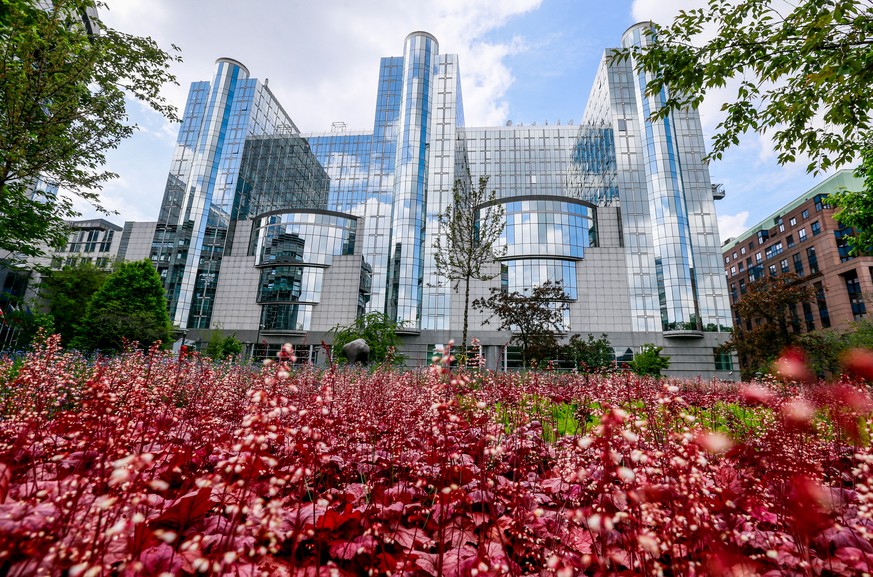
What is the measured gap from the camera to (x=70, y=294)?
39.0 m

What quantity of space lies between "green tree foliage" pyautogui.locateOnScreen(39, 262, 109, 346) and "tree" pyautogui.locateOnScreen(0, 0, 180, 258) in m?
26.1

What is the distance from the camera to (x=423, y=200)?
50562 millimetres

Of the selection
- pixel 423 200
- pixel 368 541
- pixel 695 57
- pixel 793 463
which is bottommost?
pixel 368 541

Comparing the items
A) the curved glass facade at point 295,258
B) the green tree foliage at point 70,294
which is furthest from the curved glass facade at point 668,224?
the green tree foliage at point 70,294

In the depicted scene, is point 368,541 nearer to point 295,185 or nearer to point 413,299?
point 413,299

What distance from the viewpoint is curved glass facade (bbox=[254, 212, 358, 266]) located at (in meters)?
53.5

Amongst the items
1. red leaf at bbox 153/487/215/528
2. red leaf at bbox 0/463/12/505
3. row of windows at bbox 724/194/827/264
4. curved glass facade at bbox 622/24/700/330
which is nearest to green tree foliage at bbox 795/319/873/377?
curved glass facade at bbox 622/24/700/330

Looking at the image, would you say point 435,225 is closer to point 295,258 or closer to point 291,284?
point 295,258

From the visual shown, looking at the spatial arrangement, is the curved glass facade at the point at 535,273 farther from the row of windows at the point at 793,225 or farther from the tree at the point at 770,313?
the row of windows at the point at 793,225

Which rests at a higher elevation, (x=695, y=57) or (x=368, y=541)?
(x=695, y=57)

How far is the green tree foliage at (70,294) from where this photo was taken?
120 feet

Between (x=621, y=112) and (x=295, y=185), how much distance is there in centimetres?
5572

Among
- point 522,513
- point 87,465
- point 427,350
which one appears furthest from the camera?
point 427,350

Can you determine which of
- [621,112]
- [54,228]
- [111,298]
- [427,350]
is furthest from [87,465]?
[621,112]
